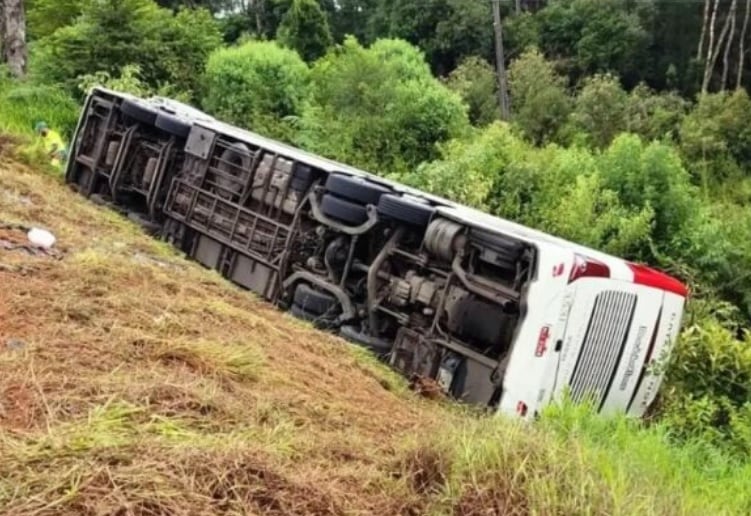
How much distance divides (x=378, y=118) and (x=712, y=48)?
2456 centimetres

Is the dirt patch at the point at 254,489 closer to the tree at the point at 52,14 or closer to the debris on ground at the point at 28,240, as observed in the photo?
the debris on ground at the point at 28,240

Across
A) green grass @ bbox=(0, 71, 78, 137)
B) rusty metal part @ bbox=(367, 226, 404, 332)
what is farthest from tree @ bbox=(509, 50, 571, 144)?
rusty metal part @ bbox=(367, 226, 404, 332)

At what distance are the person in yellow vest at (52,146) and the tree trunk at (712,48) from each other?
26.9 meters

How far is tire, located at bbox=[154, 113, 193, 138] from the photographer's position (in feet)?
29.0

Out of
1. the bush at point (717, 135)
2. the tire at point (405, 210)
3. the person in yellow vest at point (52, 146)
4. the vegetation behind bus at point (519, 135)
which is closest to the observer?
the tire at point (405, 210)

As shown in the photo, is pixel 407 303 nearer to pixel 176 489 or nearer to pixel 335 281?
pixel 335 281

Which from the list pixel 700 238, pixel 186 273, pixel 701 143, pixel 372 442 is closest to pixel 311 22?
pixel 701 143

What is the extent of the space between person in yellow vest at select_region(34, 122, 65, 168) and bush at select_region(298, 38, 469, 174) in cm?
449

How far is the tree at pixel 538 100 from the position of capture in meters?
27.1

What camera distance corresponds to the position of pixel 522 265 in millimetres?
5922

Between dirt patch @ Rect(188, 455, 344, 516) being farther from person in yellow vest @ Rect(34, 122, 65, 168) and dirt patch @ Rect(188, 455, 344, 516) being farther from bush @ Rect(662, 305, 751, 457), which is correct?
person in yellow vest @ Rect(34, 122, 65, 168)

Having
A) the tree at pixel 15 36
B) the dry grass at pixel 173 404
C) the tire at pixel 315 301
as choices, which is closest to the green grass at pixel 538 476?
the dry grass at pixel 173 404

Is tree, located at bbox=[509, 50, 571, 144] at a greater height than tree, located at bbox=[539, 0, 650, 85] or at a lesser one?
lesser

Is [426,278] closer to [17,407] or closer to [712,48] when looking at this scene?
[17,407]
